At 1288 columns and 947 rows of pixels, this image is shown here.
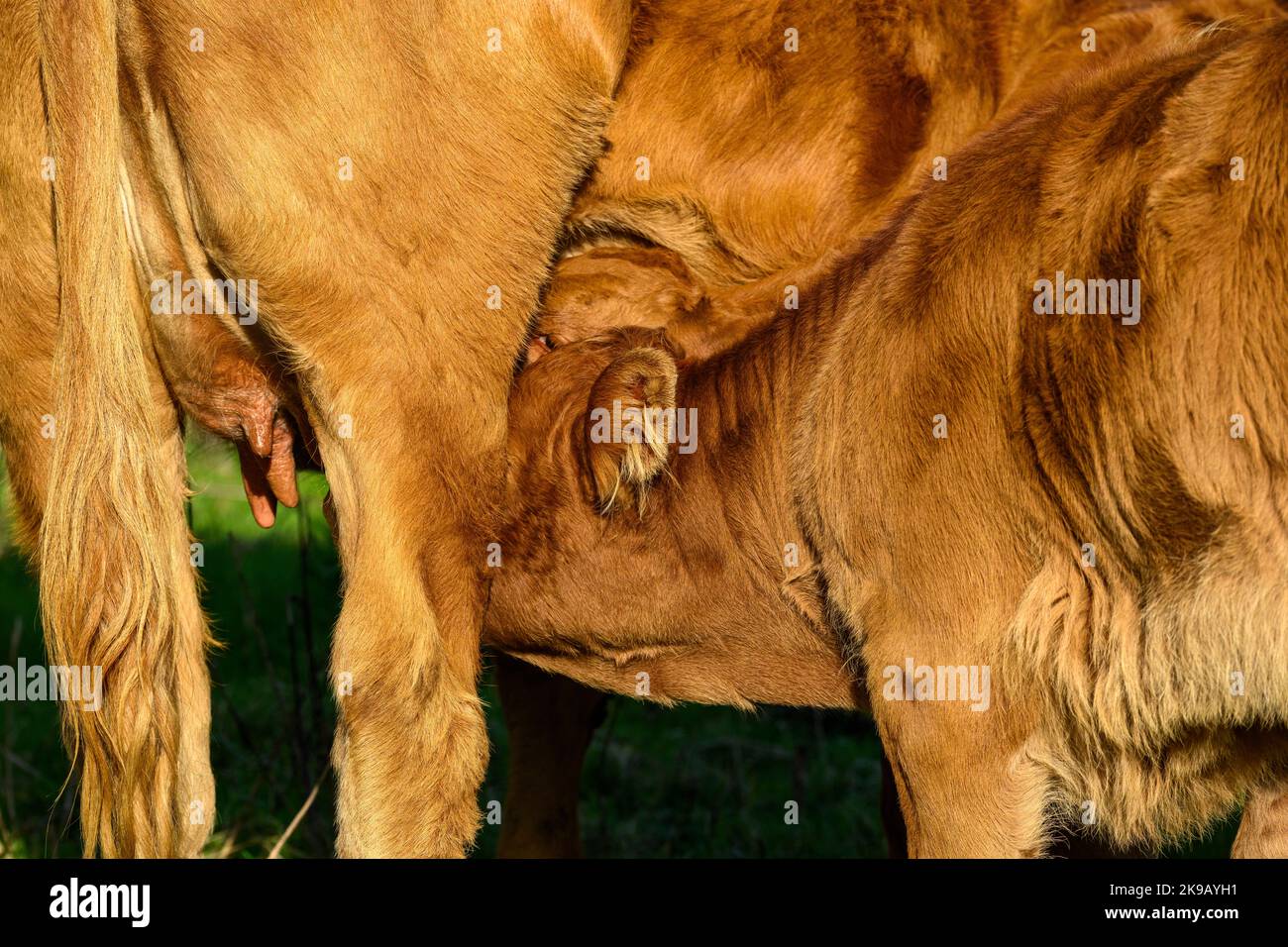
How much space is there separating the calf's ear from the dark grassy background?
1162mm

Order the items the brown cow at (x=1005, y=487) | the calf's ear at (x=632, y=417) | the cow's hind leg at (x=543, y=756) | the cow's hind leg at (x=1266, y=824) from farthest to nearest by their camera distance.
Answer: the cow's hind leg at (x=543, y=756), the calf's ear at (x=632, y=417), the cow's hind leg at (x=1266, y=824), the brown cow at (x=1005, y=487)

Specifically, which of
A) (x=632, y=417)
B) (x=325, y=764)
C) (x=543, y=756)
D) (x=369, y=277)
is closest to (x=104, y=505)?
(x=369, y=277)

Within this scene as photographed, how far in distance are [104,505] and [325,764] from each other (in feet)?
7.13

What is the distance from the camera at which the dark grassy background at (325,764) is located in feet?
15.6

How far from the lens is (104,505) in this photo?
3174 millimetres

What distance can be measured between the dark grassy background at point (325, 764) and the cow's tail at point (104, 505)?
70 cm

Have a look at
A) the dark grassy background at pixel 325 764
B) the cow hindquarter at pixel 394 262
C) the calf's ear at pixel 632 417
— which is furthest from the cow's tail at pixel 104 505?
the calf's ear at pixel 632 417

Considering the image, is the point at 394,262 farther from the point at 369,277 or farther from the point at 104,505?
the point at 104,505

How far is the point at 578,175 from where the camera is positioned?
3.44 m

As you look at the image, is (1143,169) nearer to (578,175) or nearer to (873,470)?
(873,470)

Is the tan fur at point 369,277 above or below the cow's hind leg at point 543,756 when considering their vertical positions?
A: above

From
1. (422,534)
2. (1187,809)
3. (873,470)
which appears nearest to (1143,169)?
(873,470)

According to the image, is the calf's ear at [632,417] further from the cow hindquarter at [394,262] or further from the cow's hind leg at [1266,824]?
the cow's hind leg at [1266,824]

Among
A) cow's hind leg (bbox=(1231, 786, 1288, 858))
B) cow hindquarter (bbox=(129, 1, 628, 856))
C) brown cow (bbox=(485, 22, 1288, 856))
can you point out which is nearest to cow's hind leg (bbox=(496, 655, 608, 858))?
brown cow (bbox=(485, 22, 1288, 856))
